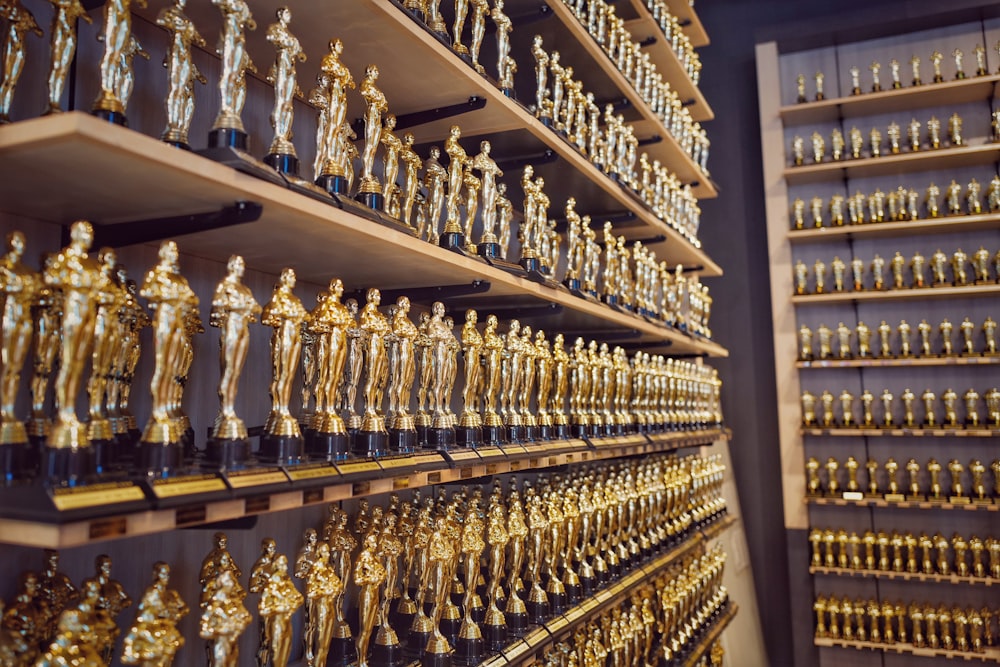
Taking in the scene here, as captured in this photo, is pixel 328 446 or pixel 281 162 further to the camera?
pixel 328 446

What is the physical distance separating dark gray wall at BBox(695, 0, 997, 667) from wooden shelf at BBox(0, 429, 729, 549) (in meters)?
3.33

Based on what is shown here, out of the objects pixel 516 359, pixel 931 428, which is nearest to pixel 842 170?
pixel 931 428

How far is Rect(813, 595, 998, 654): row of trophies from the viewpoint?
4.36 metres

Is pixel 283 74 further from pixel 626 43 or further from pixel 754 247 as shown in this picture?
pixel 754 247

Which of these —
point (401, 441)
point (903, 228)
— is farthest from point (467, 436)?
point (903, 228)

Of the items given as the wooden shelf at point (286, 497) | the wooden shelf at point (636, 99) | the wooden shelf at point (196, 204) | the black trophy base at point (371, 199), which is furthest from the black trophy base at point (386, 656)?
the wooden shelf at point (636, 99)

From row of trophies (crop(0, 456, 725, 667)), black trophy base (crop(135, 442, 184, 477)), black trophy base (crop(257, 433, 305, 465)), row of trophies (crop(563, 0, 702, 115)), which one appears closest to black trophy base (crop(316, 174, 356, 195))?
black trophy base (crop(257, 433, 305, 465))

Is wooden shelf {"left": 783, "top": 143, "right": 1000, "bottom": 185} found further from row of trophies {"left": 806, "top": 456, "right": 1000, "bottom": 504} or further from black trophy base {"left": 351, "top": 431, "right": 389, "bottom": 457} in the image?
black trophy base {"left": 351, "top": 431, "right": 389, "bottom": 457}

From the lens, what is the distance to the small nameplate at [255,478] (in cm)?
121

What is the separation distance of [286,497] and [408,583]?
873 mm

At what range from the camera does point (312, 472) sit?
1378 mm

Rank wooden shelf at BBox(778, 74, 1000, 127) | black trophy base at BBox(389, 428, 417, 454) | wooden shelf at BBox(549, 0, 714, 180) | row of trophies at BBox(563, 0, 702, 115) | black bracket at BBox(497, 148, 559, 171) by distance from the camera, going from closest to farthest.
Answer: black trophy base at BBox(389, 428, 417, 454) < black bracket at BBox(497, 148, 559, 171) < wooden shelf at BBox(549, 0, 714, 180) < row of trophies at BBox(563, 0, 702, 115) < wooden shelf at BBox(778, 74, 1000, 127)

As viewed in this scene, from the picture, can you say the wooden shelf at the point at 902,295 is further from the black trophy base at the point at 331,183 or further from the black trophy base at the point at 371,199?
the black trophy base at the point at 331,183

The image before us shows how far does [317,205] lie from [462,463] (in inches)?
29.8
